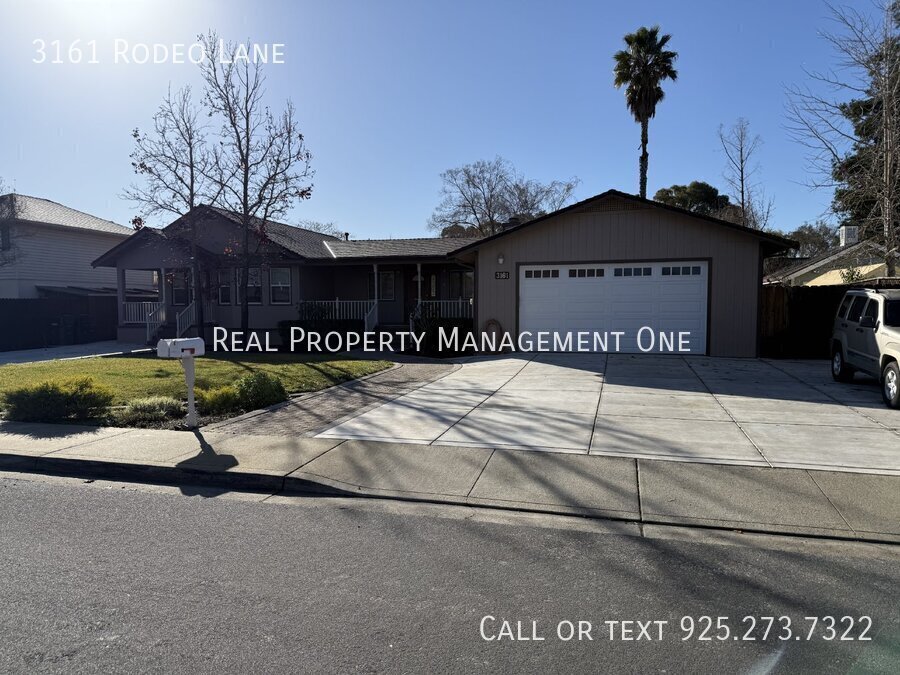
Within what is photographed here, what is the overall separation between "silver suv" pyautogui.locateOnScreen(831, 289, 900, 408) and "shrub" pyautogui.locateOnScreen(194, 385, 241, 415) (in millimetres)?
10203

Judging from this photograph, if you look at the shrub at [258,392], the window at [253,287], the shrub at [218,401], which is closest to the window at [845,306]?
the shrub at [258,392]

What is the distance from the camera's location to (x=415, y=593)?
11.6 ft

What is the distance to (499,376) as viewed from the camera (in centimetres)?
1239

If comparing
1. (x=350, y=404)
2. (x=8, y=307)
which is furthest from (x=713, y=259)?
(x=8, y=307)

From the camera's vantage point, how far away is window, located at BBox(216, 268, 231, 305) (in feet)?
75.3

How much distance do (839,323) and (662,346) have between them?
447cm

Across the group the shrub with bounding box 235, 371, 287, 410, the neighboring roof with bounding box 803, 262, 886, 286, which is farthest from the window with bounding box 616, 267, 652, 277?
the shrub with bounding box 235, 371, 287, 410

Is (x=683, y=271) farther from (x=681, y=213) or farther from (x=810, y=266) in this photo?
(x=810, y=266)

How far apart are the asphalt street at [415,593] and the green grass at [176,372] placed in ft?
20.6

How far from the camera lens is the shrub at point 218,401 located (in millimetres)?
8828

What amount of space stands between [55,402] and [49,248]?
23.0m

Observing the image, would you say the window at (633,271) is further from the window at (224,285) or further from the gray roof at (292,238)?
the window at (224,285)

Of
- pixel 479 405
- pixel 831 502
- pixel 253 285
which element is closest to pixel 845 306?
pixel 479 405

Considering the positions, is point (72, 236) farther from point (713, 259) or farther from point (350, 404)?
point (713, 259)
